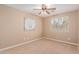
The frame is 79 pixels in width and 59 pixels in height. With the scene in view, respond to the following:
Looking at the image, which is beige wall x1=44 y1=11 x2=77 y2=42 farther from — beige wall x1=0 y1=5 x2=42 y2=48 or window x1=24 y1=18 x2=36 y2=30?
beige wall x1=0 y1=5 x2=42 y2=48

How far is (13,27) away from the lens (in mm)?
2090

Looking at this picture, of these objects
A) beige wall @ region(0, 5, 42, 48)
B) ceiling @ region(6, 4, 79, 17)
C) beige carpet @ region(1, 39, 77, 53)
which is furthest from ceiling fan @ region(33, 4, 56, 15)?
beige carpet @ region(1, 39, 77, 53)

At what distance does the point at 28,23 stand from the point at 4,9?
57cm

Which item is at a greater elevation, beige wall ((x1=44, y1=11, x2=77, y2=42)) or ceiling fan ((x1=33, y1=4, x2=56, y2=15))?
ceiling fan ((x1=33, y1=4, x2=56, y2=15))

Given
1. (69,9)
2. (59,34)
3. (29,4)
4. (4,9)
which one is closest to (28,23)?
(29,4)

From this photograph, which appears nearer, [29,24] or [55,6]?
[55,6]

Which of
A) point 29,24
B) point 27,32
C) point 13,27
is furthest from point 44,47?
point 13,27

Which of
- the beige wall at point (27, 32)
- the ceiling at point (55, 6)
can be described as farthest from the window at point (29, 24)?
the ceiling at point (55, 6)

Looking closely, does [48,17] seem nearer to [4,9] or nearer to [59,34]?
[59,34]

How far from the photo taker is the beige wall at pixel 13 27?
2031 mm

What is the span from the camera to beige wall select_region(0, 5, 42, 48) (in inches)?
80.0

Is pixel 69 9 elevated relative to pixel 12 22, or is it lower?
elevated

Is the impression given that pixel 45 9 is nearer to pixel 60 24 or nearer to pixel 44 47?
pixel 60 24

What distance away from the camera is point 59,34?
2.13 metres
